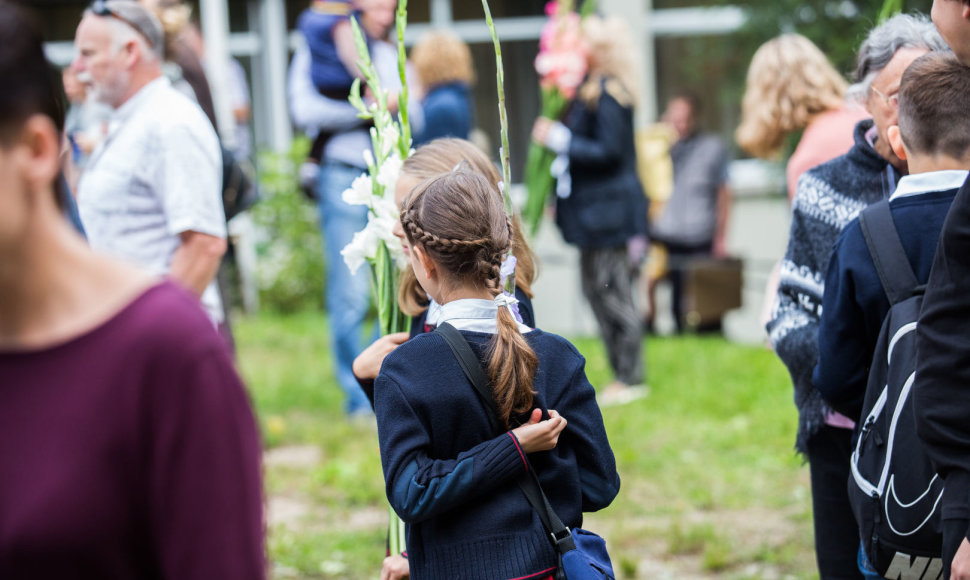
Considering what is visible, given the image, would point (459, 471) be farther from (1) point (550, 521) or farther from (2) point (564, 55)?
(2) point (564, 55)

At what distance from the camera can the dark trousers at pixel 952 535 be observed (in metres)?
1.90

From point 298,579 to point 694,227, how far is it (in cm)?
613

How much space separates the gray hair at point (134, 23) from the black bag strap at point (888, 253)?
2.37 m

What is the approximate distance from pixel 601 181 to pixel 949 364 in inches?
185

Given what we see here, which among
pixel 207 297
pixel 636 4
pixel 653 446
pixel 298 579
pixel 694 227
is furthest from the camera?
pixel 636 4

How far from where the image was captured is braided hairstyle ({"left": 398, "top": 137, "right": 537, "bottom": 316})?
2455 millimetres

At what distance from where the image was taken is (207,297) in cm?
374

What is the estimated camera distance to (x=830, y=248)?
105 inches

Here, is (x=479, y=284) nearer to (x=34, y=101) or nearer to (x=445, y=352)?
(x=445, y=352)

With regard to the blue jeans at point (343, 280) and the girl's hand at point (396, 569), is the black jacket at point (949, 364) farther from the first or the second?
the blue jeans at point (343, 280)

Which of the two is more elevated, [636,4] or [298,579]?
[636,4]

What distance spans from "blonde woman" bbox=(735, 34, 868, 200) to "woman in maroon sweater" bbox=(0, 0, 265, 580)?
2374 mm

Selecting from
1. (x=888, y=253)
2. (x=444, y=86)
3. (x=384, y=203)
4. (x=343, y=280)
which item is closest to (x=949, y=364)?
(x=888, y=253)

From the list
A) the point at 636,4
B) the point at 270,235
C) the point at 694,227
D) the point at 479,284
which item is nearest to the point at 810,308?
the point at 479,284
